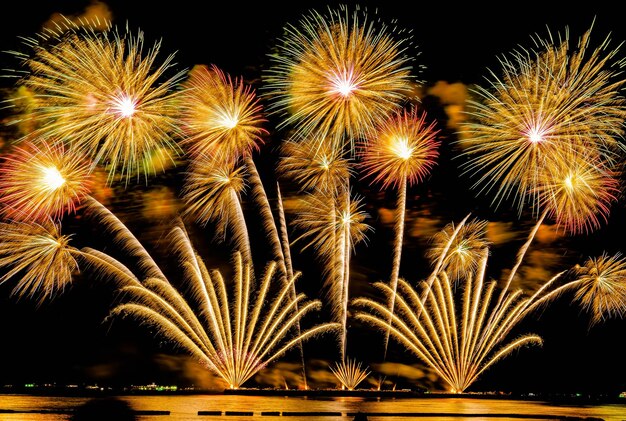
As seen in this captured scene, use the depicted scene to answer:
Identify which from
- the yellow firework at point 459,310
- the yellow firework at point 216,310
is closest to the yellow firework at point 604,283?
the yellow firework at point 459,310

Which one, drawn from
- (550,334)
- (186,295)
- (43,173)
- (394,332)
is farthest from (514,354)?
(43,173)

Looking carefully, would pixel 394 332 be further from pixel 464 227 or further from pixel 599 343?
pixel 599 343

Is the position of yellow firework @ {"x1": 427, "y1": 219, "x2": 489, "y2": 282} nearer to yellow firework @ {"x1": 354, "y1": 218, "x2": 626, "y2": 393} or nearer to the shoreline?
yellow firework @ {"x1": 354, "y1": 218, "x2": 626, "y2": 393}

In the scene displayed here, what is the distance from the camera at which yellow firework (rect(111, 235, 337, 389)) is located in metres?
23.6

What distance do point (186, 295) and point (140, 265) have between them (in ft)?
6.23

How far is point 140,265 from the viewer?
77.0 ft

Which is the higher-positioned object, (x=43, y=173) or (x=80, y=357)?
(x=43, y=173)

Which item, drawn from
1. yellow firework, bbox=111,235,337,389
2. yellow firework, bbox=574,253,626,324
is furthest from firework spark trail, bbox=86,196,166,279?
yellow firework, bbox=574,253,626,324

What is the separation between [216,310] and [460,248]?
8.37 metres

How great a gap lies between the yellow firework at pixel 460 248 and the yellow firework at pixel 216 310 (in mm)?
5130

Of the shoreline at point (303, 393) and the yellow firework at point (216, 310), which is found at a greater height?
the yellow firework at point (216, 310)

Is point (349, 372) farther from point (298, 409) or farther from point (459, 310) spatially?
point (298, 409)

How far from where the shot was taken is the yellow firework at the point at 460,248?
24406 mm

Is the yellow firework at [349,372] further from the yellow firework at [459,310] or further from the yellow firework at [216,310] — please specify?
the yellow firework at [216,310]
